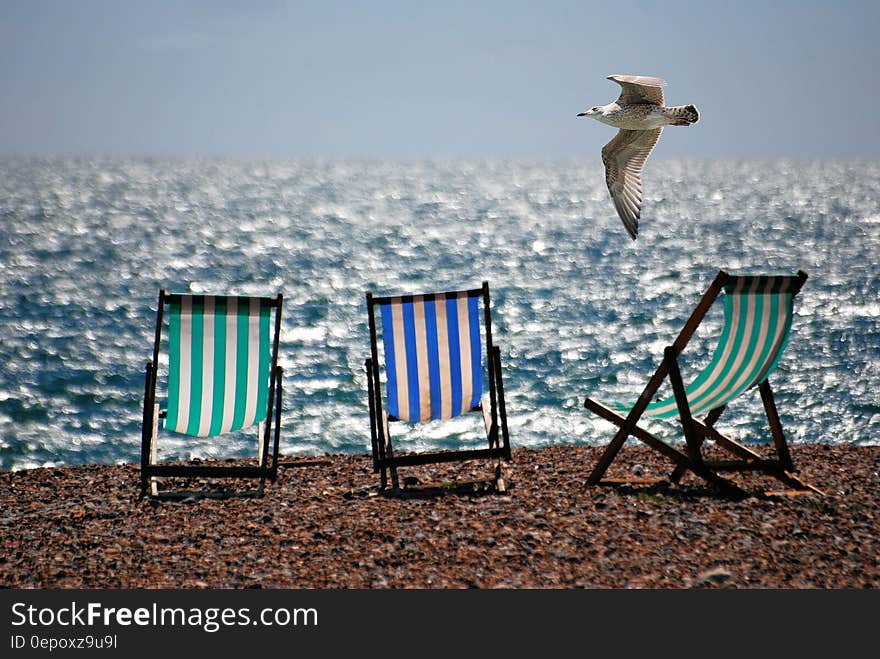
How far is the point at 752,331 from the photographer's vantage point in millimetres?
4605

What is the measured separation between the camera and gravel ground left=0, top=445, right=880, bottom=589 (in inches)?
140

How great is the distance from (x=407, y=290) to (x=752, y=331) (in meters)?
23.7

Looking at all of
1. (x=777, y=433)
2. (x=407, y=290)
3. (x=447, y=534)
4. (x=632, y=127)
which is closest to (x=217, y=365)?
(x=447, y=534)

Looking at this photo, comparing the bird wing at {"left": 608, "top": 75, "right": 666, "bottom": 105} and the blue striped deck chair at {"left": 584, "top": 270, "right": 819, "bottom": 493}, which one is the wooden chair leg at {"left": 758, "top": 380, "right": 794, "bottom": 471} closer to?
the blue striped deck chair at {"left": 584, "top": 270, "right": 819, "bottom": 493}

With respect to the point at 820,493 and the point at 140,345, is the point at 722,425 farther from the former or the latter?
the point at 140,345

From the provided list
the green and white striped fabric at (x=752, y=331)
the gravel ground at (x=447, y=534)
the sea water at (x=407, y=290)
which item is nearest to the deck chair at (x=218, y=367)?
the gravel ground at (x=447, y=534)

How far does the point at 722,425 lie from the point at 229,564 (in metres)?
11.7

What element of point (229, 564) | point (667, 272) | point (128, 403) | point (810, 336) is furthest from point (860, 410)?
point (667, 272)

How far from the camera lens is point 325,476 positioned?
527 cm

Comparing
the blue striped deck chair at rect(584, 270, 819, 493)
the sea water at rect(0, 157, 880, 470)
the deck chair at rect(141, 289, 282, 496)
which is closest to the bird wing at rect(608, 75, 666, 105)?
the blue striped deck chair at rect(584, 270, 819, 493)

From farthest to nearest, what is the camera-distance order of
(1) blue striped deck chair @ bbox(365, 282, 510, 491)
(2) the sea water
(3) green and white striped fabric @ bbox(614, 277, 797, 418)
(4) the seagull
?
(2) the sea water, (4) the seagull, (1) blue striped deck chair @ bbox(365, 282, 510, 491), (3) green and white striped fabric @ bbox(614, 277, 797, 418)

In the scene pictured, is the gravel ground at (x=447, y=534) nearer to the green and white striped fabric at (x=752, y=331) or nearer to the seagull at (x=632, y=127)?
the green and white striped fabric at (x=752, y=331)

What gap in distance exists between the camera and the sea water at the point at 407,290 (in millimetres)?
14695

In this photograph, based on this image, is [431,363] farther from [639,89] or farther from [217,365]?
[639,89]
